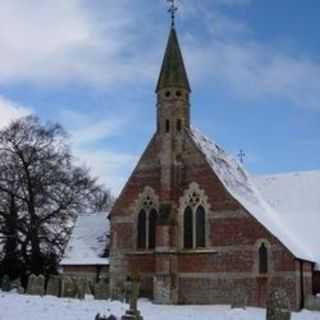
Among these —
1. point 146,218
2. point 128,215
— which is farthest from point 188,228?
point 128,215

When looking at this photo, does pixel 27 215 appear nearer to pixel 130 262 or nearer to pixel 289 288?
pixel 130 262

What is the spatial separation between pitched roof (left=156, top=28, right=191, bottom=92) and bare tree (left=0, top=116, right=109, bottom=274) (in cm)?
1348

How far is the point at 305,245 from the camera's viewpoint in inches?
1485

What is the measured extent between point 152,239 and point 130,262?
2094mm

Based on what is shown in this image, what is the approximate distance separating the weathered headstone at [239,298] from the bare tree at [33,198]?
54.7 ft

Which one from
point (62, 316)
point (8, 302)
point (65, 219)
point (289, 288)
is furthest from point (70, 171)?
point (62, 316)

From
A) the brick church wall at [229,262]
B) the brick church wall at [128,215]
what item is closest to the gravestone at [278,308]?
the brick church wall at [229,262]

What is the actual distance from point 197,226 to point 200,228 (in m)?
0.23

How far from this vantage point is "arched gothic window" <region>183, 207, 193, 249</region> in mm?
36312

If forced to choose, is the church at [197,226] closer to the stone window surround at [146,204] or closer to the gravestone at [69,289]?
the stone window surround at [146,204]

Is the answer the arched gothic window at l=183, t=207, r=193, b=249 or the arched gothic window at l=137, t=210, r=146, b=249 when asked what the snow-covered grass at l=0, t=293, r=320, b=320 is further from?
the arched gothic window at l=137, t=210, r=146, b=249

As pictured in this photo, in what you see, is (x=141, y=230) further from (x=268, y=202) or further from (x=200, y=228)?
(x=268, y=202)

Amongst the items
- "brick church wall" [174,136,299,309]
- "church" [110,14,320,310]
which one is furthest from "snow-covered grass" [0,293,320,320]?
"church" [110,14,320,310]

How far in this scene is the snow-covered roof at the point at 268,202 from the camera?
36.2 m
